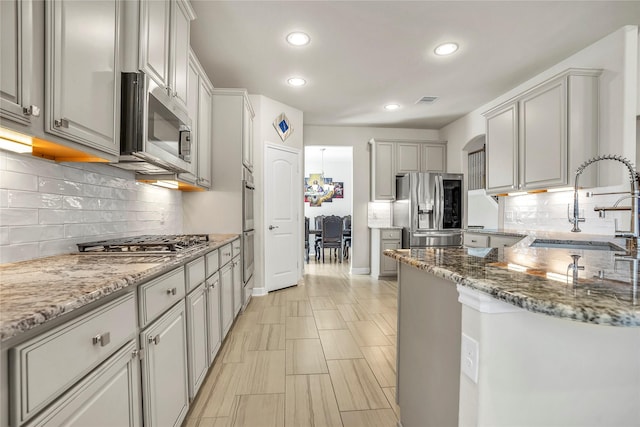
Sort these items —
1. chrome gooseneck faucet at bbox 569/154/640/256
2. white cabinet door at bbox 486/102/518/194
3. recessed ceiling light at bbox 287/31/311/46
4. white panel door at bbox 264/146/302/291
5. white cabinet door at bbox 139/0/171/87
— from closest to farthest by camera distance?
white cabinet door at bbox 139/0/171/87
chrome gooseneck faucet at bbox 569/154/640/256
recessed ceiling light at bbox 287/31/311/46
white cabinet door at bbox 486/102/518/194
white panel door at bbox 264/146/302/291

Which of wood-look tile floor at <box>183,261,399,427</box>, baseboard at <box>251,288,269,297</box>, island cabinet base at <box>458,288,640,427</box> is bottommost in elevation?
wood-look tile floor at <box>183,261,399,427</box>

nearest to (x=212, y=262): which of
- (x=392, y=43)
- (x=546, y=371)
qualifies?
(x=546, y=371)

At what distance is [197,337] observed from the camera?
172cm

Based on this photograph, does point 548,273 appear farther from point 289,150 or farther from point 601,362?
point 289,150

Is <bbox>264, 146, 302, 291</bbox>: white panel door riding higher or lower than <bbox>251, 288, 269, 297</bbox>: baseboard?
higher

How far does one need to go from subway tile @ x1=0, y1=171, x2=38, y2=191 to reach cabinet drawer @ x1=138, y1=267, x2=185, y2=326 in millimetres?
677

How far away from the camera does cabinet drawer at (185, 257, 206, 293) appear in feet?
5.21

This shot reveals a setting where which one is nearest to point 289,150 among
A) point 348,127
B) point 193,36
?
point 348,127

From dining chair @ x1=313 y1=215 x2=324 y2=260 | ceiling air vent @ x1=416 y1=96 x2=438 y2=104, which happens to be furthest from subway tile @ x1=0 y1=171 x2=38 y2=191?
dining chair @ x1=313 y1=215 x2=324 y2=260

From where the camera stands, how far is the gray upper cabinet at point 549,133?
262cm

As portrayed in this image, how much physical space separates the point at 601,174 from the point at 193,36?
12.1 feet

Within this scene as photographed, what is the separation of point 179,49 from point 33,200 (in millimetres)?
1235

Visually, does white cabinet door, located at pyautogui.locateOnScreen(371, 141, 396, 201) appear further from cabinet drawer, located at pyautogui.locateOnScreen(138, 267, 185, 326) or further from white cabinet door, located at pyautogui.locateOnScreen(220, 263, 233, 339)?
cabinet drawer, located at pyautogui.locateOnScreen(138, 267, 185, 326)

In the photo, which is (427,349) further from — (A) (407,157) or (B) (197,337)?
(A) (407,157)
